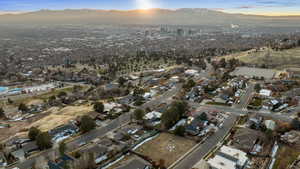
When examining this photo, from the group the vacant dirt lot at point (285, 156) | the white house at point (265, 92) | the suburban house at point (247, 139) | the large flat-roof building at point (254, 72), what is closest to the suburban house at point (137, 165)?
the suburban house at point (247, 139)

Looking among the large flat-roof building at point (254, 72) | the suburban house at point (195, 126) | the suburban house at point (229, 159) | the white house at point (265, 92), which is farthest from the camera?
the large flat-roof building at point (254, 72)

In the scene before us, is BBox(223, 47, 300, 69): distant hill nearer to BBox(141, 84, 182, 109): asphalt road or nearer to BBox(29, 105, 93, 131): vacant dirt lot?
BBox(141, 84, 182, 109): asphalt road

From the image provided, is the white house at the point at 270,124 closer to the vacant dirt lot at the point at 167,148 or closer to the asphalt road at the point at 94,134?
the vacant dirt lot at the point at 167,148

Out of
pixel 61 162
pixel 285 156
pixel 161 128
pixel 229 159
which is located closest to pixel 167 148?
pixel 161 128

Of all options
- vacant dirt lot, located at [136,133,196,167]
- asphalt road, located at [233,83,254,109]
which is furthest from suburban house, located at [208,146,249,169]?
asphalt road, located at [233,83,254,109]

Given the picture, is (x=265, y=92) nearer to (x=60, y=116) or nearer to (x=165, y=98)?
(x=165, y=98)

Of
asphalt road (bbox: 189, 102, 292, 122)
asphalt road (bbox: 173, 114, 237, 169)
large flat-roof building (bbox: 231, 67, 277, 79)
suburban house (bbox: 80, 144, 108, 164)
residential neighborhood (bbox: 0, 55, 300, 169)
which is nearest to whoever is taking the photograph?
asphalt road (bbox: 173, 114, 237, 169)
